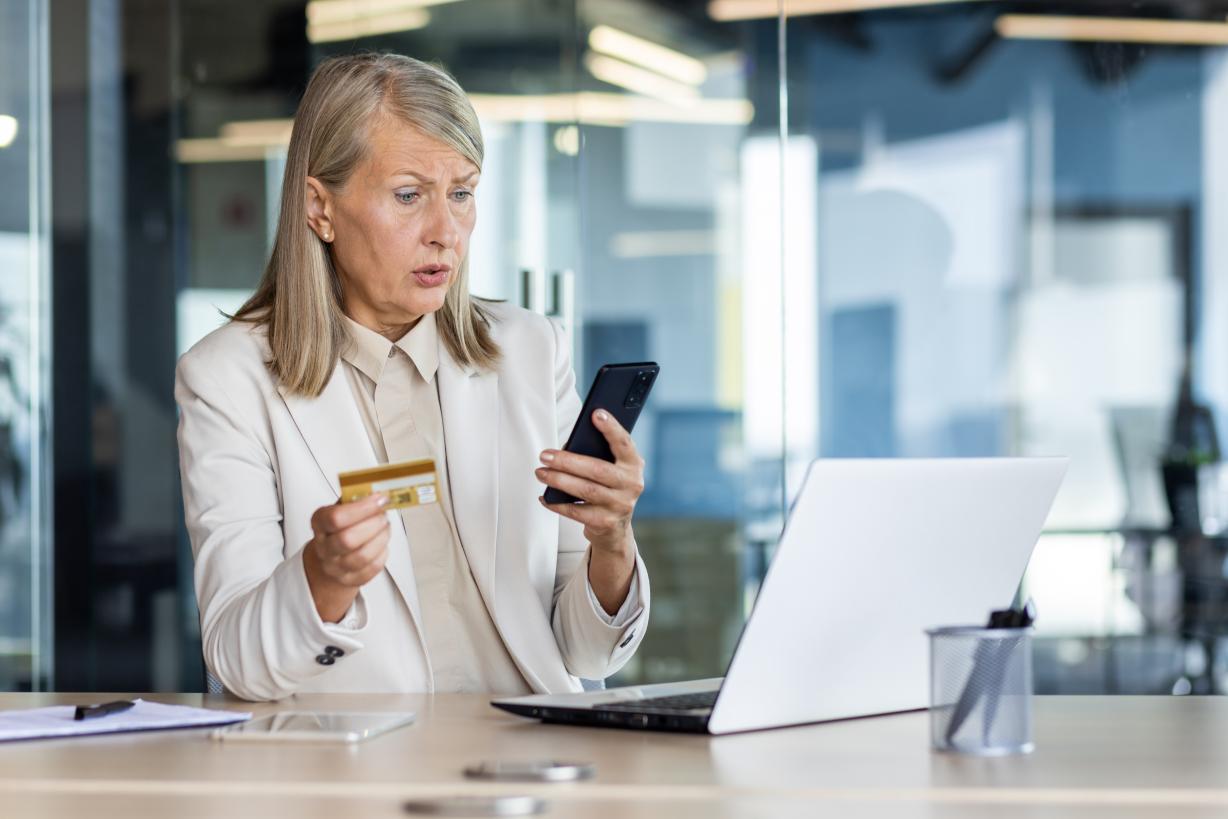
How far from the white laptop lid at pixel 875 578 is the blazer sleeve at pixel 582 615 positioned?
1.73 feet

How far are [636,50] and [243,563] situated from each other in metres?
2.92

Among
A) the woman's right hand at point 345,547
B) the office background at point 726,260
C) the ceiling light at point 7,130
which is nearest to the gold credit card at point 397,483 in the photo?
the woman's right hand at point 345,547

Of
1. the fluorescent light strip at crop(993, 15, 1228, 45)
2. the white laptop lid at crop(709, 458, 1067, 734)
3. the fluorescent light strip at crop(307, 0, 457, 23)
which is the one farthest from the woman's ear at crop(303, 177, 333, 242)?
the fluorescent light strip at crop(993, 15, 1228, 45)

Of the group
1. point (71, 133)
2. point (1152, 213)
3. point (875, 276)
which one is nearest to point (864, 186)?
point (875, 276)

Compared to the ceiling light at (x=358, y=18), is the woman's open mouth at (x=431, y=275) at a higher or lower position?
lower

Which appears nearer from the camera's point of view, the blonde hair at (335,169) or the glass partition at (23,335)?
the blonde hair at (335,169)

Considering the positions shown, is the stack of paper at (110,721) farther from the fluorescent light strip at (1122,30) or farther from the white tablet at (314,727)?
the fluorescent light strip at (1122,30)

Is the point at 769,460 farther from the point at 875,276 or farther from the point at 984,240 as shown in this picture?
the point at 984,240

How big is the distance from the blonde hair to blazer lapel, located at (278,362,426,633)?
1.9 inches

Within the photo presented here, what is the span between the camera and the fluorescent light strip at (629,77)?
441 centimetres

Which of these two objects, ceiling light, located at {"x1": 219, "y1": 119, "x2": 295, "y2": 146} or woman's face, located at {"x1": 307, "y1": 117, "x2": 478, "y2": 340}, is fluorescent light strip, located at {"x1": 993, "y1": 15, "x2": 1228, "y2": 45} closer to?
ceiling light, located at {"x1": 219, "y1": 119, "x2": 295, "y2": 146}

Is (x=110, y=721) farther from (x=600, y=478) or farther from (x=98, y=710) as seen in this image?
(x=600, y=478)

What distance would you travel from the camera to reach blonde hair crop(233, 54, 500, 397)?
207 centimetres

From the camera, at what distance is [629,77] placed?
442 cm
